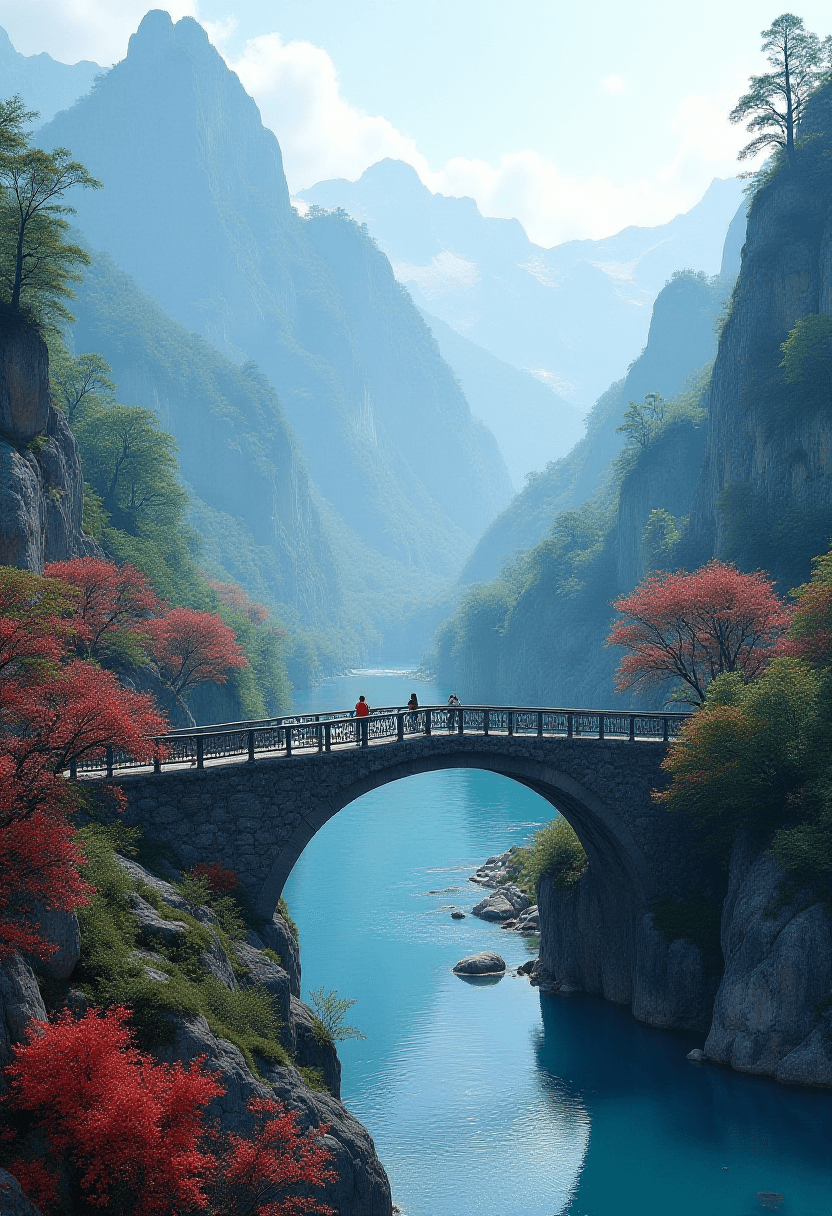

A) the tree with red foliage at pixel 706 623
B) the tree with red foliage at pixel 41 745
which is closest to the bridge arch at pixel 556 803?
the tree with red foliage at pixel 41 745

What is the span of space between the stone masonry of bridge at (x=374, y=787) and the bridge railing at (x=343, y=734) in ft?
1.67

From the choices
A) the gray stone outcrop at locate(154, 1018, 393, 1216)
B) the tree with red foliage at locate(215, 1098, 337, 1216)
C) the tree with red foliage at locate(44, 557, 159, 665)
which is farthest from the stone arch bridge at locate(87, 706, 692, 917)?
the tree with red foliage at locate(44, 557, 159, 665)

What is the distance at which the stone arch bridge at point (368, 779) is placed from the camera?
101 ft

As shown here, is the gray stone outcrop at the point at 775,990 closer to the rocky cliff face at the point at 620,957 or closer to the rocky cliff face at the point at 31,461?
the rocky cliff face at the point at 620,957

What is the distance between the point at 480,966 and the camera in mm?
43344

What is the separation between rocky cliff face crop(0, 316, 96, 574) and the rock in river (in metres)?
23.6

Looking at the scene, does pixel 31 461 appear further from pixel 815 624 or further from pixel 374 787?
pixel 815 624

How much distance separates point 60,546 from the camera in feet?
171

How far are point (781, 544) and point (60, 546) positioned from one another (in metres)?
39.2

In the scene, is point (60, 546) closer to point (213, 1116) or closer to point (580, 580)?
Answer: point (213, 1116)

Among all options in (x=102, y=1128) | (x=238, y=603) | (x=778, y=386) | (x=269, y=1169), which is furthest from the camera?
(x=238, y=603)

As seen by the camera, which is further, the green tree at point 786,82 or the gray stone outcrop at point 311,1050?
the green tree at point 786,82

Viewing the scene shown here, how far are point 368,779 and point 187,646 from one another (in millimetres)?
34477

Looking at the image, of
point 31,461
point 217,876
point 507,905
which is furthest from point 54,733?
point 507,905
